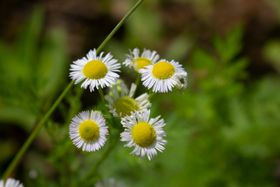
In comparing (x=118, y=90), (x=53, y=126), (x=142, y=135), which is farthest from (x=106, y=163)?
(x=142, y=135)

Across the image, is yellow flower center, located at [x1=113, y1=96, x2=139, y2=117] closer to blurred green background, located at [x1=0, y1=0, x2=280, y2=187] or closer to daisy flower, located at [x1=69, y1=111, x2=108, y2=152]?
daisy flower, located at [x1=69, y1=111, x2=108, y2=152]

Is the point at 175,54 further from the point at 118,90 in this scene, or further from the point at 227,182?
the point at 118,90

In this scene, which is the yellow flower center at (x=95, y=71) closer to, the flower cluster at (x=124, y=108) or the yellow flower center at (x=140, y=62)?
the flower cluster at (x=124, y=108)

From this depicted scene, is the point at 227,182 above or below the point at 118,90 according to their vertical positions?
above

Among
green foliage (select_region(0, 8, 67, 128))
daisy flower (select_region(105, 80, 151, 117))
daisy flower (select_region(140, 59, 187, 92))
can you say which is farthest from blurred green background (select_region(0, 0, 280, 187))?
daisy flower (select_region(140, 59, 187, 92))

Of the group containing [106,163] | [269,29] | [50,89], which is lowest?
[106,163]

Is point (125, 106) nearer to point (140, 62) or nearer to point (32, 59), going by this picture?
point (140, 62)
